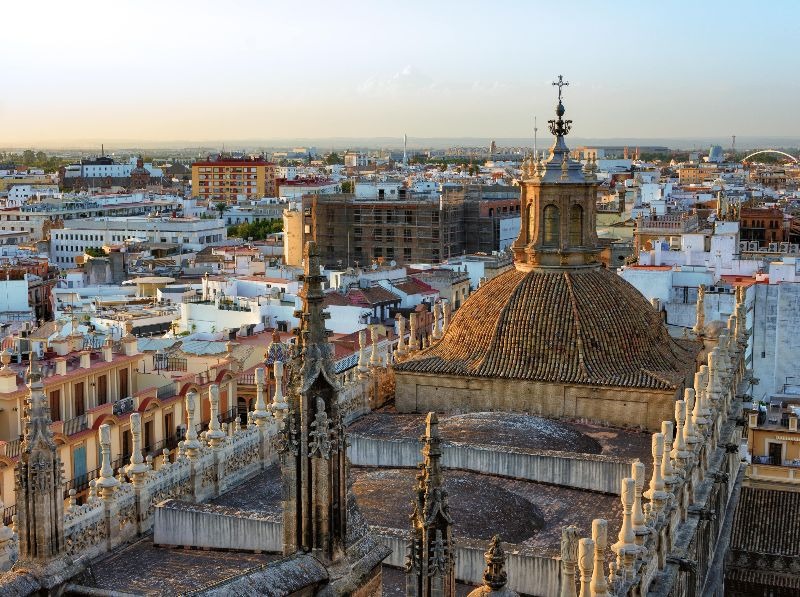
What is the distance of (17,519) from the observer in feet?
34.9

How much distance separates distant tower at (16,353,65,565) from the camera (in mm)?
10406

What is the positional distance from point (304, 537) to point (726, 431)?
56.1 ft

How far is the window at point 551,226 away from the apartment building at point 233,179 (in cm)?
12540

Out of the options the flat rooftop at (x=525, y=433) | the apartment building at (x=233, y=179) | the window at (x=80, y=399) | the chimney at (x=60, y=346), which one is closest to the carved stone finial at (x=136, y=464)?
the flat rooftop at (x=525, y=433)

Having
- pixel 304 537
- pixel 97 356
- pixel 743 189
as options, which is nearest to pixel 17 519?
pixel 304 537

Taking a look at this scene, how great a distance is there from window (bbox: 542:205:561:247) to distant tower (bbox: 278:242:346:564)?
15.7 meters

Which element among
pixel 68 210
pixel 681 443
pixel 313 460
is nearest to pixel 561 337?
pixel 681 443

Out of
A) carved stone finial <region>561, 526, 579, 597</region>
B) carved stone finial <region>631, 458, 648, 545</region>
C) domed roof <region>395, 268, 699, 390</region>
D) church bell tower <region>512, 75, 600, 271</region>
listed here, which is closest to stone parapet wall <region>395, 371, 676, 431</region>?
domed roof <region>395, 268, 699, 390</region>

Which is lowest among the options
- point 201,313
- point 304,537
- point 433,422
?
point 201,313

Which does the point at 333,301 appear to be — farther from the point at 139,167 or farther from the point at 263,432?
the point at 139,167

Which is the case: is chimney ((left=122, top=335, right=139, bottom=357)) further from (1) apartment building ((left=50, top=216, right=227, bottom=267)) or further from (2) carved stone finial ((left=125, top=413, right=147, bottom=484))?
(1) apartment building ((left=50, top=216, right=227, bottom=267))

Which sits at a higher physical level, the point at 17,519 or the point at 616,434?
the point at 17,519

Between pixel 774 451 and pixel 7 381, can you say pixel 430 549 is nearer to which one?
pixel 7 381

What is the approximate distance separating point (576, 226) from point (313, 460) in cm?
1659
